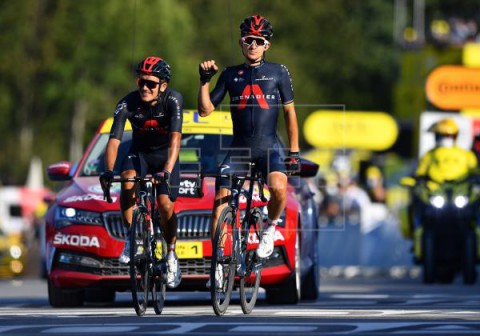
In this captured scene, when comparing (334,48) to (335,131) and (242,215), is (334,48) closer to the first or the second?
(335,131)

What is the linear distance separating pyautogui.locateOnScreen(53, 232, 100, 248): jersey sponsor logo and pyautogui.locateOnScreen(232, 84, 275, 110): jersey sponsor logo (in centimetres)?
222

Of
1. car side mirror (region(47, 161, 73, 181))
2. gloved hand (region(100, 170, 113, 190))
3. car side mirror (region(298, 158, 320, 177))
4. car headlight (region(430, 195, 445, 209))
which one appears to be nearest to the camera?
gloved hand (region(100, 170, 113, 190))

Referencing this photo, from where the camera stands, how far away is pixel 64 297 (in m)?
16.6

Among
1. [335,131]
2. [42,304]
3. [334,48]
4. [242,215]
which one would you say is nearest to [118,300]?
[42,304]

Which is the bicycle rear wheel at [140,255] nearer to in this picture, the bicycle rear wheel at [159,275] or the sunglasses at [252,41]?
the bicycle rear wheel at [159,275]

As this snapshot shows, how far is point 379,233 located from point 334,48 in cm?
7446

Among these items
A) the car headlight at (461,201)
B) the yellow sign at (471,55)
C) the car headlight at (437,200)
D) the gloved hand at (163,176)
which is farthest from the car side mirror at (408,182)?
the yellow sign at (471,55)

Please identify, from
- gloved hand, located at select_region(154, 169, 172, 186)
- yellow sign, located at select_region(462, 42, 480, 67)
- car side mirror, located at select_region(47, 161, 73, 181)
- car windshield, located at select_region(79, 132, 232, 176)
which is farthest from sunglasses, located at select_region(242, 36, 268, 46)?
yellow sign, located at select_region(462, 42, 480, 67)

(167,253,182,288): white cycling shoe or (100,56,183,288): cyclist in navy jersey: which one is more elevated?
(100,56,183,288): cyclist in navy jersey

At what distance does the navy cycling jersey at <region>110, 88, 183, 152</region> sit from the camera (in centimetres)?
1429

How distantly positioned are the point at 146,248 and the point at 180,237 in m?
1.89

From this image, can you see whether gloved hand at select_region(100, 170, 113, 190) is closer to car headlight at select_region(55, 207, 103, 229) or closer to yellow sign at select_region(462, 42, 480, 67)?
car headlight at select_region(55, 207, 103, 229)

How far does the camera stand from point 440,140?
23.5m

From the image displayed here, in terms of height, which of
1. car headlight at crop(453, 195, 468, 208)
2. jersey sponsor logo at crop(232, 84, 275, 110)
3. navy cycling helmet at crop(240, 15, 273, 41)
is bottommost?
car headlight at crop(453, 195, 468, 208)
